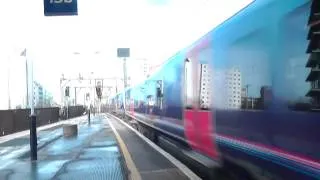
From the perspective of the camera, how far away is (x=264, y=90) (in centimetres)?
726

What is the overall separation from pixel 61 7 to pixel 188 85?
369 centimetres

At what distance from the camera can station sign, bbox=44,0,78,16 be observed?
14719 mm

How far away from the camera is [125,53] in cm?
8288

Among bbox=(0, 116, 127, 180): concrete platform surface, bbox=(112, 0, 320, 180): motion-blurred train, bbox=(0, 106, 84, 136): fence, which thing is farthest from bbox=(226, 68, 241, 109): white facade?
bbox=(0, 106, 84, 136): fence

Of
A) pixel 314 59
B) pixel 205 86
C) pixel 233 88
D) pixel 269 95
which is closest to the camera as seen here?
pixel 314 59

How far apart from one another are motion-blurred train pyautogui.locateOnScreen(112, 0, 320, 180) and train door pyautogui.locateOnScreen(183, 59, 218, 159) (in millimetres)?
23

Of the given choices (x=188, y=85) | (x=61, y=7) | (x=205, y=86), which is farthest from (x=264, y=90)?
(x=61, y=7)

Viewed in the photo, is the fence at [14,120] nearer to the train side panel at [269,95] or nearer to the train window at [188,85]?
the train window at [188,85]

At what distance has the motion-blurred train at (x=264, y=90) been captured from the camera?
19.6 feet

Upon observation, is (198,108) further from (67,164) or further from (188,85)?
(67,164)

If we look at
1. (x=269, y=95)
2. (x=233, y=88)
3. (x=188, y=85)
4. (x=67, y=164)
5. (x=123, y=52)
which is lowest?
(x=67, y=164)

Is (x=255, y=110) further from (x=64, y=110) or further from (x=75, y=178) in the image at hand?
(x=64, y=110)

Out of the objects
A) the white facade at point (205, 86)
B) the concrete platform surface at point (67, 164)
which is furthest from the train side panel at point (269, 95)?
the concrete platform surface at point (67, 164)

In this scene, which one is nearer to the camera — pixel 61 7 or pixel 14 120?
pixel 61 7
